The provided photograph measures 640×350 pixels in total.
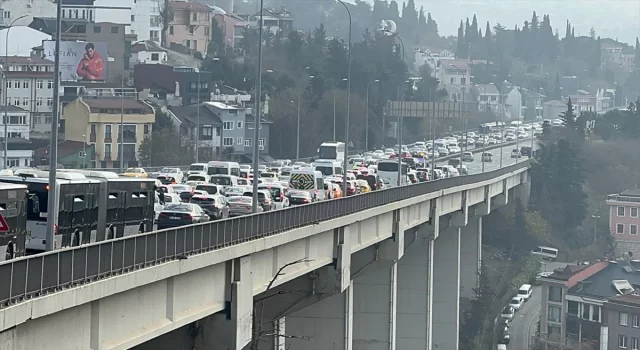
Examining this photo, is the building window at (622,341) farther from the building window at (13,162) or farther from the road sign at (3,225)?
the road sign at (3,225)

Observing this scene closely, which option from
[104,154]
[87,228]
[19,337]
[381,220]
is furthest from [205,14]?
[19,337]

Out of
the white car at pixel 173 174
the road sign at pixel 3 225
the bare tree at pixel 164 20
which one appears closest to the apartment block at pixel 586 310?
the white car at pixel 173 174

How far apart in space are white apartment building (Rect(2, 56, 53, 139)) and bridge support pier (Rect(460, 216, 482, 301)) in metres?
29.9

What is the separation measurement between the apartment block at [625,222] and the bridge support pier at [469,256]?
28.8m

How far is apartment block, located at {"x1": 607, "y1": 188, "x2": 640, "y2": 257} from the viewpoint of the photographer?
11894cm

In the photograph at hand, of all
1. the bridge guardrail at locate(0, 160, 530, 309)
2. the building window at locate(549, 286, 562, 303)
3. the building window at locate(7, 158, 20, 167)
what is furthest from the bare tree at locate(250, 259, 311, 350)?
the building window at locate(549, 286, 562, 303)

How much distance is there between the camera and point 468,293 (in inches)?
3511

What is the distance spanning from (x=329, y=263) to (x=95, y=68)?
265 ft

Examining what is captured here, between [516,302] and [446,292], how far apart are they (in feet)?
58.6

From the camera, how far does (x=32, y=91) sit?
107 m

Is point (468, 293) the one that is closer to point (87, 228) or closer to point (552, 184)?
point (552, 184)

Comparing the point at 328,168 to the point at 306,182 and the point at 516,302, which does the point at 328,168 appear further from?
the point at 516,302

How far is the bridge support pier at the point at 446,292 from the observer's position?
73.9 m

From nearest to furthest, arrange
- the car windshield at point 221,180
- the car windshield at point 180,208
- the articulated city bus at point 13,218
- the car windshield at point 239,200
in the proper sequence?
1. the articulated city bus at point 13,218
2. the car windshield at point 180,208
3. the car windshield at point 239,200
4. the car windshield at point 221,180
